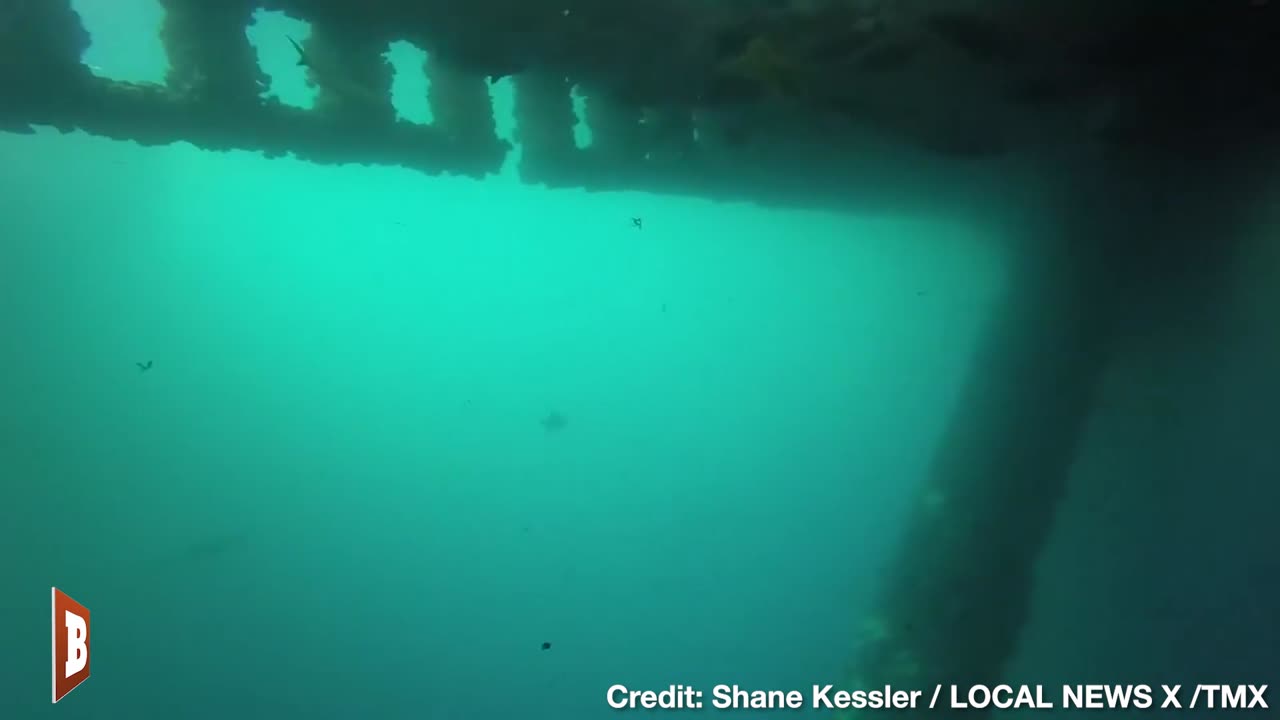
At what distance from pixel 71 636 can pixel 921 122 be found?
523 centimetres

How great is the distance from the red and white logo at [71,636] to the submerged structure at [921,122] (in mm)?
2468

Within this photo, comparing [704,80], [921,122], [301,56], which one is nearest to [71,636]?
[301,56]

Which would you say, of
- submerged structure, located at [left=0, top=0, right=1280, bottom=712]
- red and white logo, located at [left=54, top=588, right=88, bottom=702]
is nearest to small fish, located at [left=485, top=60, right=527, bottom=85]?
submerged structure, located at [left=0, top=0, right=1280, bottom=712]

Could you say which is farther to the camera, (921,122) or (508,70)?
(921,122)

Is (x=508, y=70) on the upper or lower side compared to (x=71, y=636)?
upper

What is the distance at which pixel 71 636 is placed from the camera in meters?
3.05

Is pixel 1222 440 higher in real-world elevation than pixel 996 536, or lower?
higher

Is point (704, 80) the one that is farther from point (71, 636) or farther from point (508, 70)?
point (71, 636)

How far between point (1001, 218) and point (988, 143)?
4.11 feet

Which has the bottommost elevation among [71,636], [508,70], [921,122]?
[71,636]

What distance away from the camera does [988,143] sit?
390cm

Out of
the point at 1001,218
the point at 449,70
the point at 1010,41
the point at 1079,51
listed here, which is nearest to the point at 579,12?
the point at 449,70

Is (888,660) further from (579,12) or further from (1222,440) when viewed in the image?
(579,12)

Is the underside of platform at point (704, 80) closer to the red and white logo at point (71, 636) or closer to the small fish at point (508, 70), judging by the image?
the small fish at point (508, 70)
